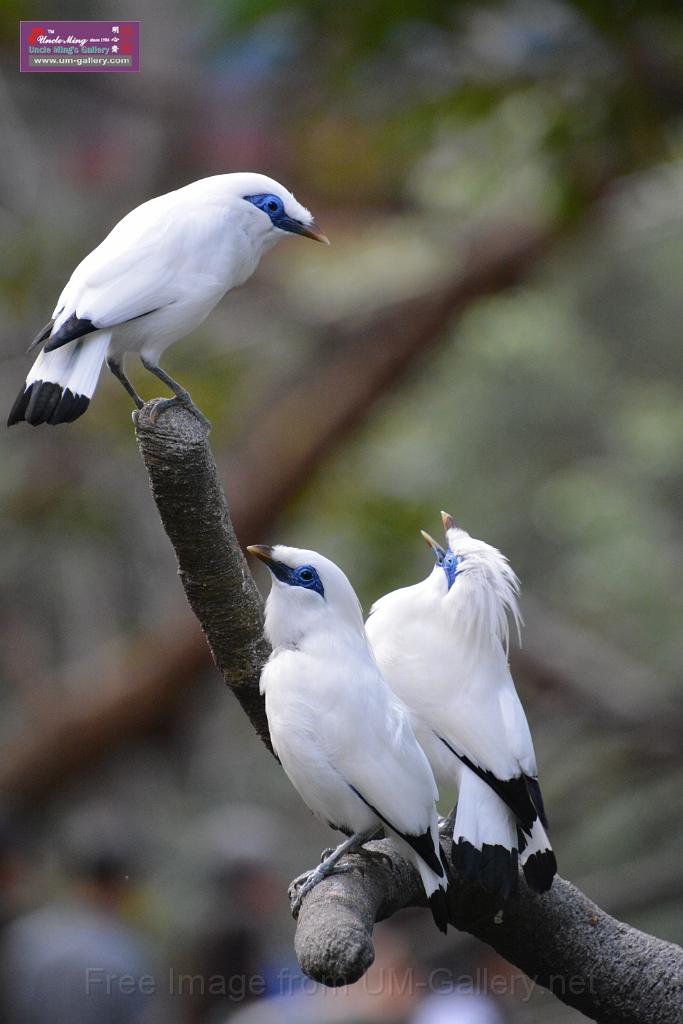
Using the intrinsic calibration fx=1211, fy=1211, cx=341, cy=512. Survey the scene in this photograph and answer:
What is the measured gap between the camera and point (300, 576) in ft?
5.16

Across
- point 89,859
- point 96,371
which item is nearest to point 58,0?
point 89,859

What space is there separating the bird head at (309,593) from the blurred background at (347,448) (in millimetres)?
1209

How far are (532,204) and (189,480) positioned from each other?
3.77 metres

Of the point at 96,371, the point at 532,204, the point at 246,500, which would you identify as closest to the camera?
the point at 96,371

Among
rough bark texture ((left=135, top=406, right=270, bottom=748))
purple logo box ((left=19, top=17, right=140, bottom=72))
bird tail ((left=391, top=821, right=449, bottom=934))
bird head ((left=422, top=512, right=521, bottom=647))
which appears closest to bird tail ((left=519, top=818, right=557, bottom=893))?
bird tail ((left=391, top=821, right=449, bottom=934))

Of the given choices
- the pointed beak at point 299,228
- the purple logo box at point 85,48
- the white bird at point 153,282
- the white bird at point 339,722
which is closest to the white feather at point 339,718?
the white bird at point 339,722

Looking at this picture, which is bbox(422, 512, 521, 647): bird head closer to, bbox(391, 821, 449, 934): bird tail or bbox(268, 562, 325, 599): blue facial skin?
bbox(268, 562, 325, 599): blue facial skin

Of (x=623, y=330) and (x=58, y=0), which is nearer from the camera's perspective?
(x=58, y=0)

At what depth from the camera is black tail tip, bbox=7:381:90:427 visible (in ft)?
4.63

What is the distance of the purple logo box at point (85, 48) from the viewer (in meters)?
2.06

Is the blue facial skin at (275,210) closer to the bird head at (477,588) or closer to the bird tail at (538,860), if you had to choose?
the bird head at (477,588)

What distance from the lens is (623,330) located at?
323 inches

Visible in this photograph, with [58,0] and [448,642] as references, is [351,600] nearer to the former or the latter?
[448,642]

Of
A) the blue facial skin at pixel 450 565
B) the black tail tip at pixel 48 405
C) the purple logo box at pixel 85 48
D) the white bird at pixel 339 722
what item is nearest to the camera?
the black tail tip at pixel 48 405
